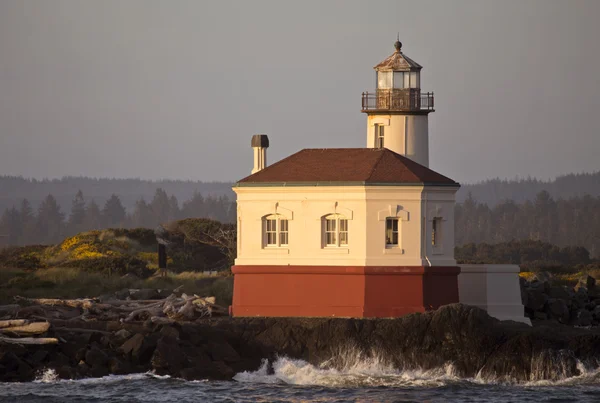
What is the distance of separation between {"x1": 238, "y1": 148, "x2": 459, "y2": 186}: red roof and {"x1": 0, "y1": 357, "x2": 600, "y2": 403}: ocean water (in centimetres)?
451

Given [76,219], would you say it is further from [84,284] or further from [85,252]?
[84,284]

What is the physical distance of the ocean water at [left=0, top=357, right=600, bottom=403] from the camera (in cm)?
2845

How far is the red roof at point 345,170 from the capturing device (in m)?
33.3

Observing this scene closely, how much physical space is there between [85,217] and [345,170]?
84.6 m

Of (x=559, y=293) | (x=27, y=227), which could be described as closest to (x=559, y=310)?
(x=559, y=293)

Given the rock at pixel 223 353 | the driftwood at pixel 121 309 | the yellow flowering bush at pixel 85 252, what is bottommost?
the rock at pixel 223 353

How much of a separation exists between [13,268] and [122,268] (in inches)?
157

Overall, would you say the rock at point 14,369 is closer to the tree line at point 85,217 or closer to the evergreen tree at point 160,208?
the tree line at point 85,217

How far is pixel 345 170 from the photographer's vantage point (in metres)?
34.1

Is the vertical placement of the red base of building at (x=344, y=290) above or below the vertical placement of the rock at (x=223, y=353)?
above

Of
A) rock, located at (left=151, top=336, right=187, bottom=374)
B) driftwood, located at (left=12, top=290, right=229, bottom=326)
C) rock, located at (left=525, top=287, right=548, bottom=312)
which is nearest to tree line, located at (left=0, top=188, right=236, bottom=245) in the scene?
driftwood, located at (left=12, top=290, right=229, bottom=326)

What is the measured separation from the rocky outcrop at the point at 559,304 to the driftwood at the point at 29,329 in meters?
12.8

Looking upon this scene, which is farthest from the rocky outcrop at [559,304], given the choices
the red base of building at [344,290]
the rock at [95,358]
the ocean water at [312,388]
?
the rock at [95,358]

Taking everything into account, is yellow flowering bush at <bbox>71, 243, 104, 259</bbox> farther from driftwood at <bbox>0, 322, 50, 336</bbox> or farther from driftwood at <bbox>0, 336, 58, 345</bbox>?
driftwood at <bbox>0, 336, 58, 345</bbox>
